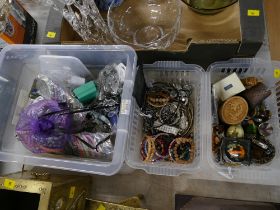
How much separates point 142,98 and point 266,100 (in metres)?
0.38

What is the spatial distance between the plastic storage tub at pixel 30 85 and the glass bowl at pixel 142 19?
0.42ft

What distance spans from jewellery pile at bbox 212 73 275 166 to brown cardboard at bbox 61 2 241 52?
13cm

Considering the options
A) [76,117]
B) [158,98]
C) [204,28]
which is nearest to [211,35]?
[204,28]

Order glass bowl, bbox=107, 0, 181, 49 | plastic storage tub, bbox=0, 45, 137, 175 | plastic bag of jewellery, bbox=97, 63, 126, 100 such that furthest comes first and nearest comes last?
glass bowl, bbox=107, 0, 181, 49 < plastic bag of jewellery, bbox=97, 63, 126, 100 < plastic storage tub, bbox=0, 45, 137, 175

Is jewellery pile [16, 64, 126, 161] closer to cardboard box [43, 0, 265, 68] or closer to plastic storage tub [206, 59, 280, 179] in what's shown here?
cardboard box [43, 0, 265, 68]

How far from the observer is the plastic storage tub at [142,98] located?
81 centimetres

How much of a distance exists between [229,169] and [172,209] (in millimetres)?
246

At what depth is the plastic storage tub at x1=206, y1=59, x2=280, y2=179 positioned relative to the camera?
0.79 m

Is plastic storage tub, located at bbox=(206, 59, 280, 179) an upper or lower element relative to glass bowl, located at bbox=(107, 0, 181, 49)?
lower

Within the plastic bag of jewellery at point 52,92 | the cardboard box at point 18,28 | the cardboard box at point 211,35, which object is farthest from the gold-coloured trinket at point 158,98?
the cardboard box at point 18,28

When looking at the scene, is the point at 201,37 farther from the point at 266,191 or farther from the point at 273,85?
the point at 266,191

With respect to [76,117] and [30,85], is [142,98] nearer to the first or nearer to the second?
[76,117]

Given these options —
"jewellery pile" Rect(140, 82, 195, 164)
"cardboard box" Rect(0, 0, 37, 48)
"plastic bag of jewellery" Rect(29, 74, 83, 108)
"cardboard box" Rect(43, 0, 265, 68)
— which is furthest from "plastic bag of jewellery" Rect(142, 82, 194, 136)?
"cardboard box" Rect(0, 0, 37, 48)

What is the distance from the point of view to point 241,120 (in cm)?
85
